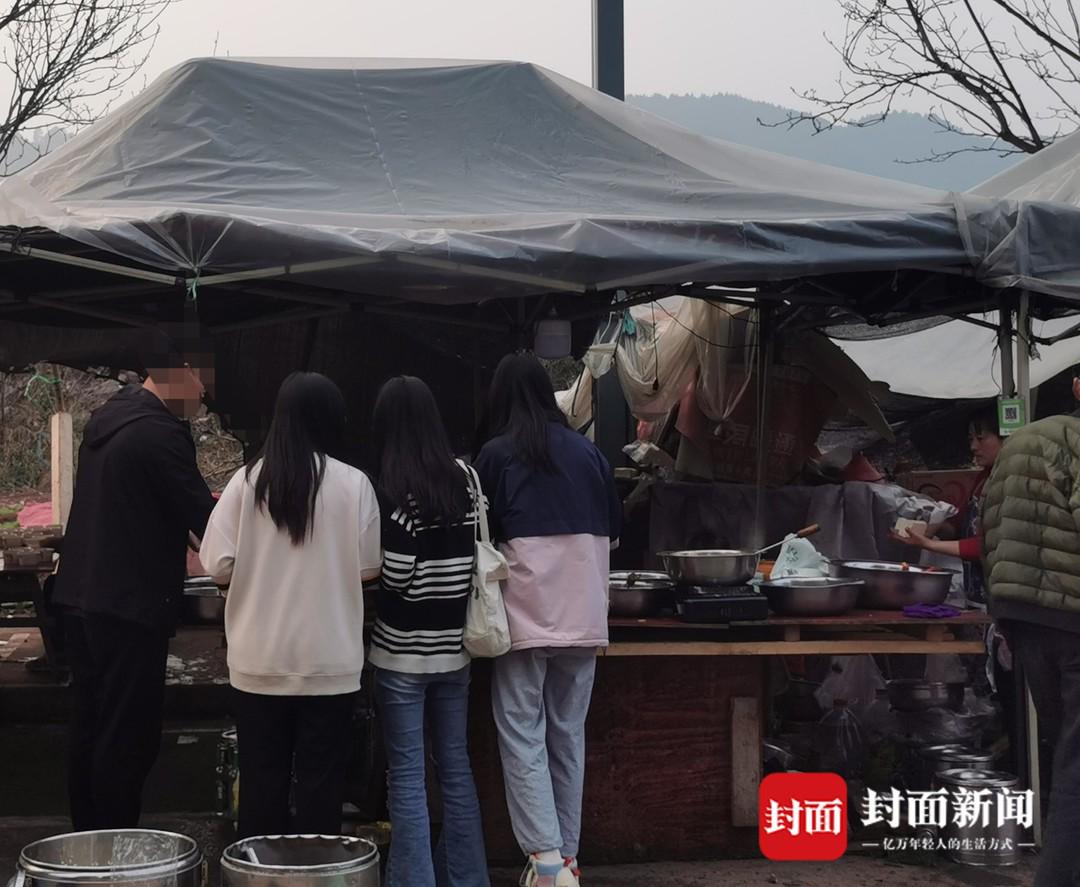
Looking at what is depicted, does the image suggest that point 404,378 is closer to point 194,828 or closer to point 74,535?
point 74,535

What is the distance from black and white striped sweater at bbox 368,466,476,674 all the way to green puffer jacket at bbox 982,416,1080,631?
1.92 m

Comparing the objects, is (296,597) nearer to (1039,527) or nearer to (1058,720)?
(1039,527)

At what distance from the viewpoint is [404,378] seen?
13.8 feet

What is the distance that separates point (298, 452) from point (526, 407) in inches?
35.5

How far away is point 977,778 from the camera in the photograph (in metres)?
5.25

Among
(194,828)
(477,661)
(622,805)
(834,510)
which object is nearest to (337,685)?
(477,661)

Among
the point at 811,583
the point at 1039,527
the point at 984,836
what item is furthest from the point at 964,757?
the point at 1039,527

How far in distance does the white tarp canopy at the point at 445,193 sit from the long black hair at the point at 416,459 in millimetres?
983

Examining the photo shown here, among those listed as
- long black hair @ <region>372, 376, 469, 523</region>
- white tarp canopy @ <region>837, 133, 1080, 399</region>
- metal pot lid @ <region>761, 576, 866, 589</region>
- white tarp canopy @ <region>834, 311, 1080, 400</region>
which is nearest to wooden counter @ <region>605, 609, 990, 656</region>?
metal pot lid @ <region>761, 576, 866, 589</region>

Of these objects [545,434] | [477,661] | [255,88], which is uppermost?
[255,88]

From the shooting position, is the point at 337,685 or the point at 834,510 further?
the point at 834,510

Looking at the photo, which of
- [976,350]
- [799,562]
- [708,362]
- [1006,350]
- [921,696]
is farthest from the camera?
[976,350]

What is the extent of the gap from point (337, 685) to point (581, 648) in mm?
970

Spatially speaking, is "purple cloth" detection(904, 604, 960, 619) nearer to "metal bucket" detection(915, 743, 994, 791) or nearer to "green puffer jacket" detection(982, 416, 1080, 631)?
"metal bucket" detection(915, 743, 994, 791)
